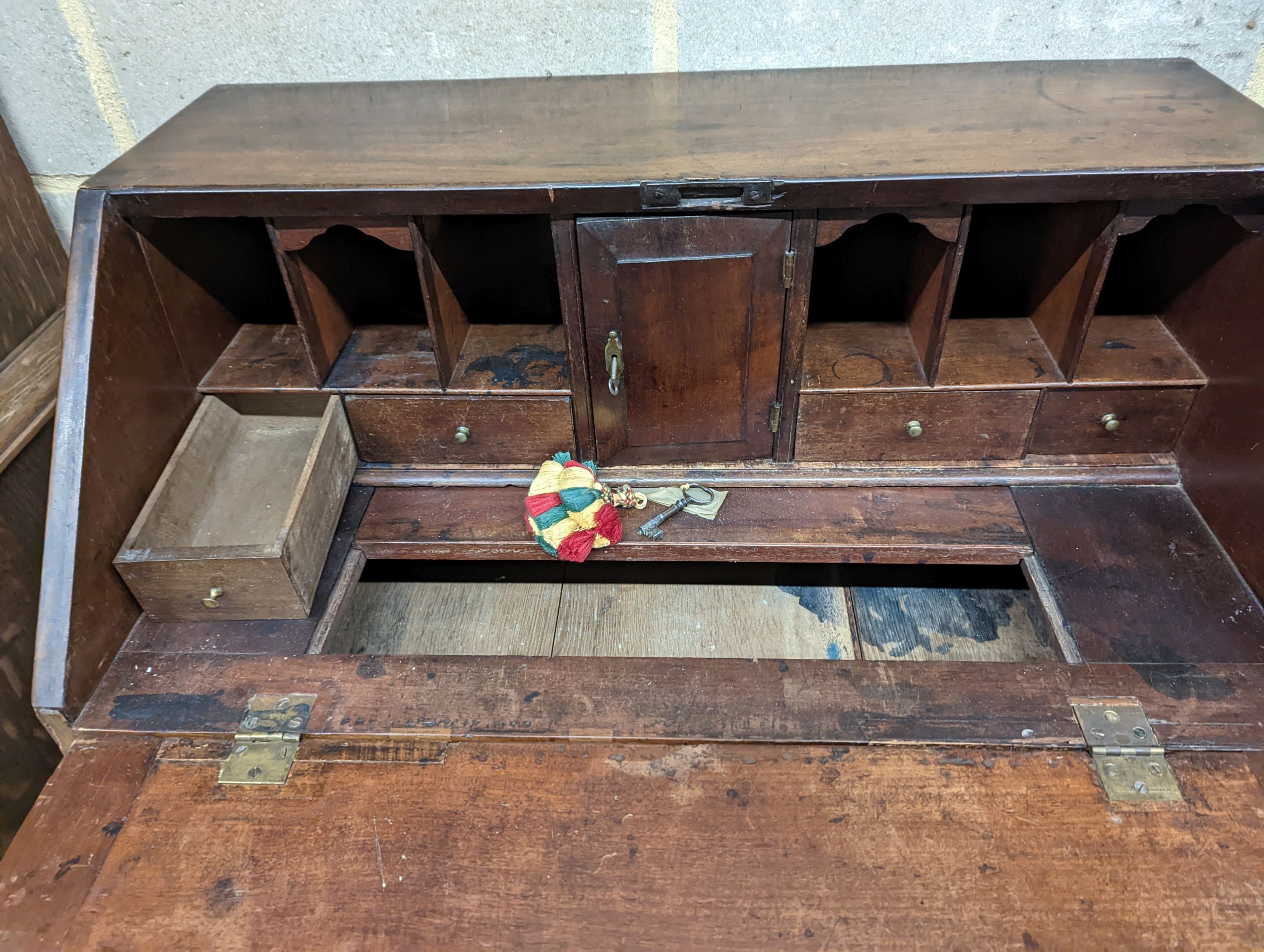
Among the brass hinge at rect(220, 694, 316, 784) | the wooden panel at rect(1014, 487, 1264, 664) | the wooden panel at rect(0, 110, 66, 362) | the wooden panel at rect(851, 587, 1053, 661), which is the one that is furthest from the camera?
the wooden panel at rect(851, 587, 1053, 661)

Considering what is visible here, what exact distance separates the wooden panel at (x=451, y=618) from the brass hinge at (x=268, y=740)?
1.71ft

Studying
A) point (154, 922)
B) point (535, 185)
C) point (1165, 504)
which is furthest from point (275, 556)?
point (1165, 504)

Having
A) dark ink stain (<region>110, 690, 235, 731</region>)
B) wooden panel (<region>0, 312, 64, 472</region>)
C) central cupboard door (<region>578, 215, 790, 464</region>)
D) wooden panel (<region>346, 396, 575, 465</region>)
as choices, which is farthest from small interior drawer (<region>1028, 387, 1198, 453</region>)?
wooden panel (<region>0, 312, 64, 472</region>)

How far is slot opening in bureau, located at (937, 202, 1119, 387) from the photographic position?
3.67 ft

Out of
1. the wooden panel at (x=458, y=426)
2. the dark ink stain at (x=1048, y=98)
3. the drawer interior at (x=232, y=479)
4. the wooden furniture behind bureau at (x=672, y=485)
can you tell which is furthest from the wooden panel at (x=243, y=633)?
the dark ink stain at (x=1048, y=98)

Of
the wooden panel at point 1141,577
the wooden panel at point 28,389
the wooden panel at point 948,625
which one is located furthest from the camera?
the wooden panel at point 948,625

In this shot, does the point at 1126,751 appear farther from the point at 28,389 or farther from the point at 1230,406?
the point at 28,389

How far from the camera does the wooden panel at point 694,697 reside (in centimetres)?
95

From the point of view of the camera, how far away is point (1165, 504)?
122 centimetres

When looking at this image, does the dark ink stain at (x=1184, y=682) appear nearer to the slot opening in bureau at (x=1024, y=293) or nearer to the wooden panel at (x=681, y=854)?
the wooden panel at (x=681, y=854)

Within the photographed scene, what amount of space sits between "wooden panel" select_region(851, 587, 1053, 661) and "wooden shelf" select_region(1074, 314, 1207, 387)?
1.54 ft

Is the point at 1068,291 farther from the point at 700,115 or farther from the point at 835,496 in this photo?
the point at 700,115

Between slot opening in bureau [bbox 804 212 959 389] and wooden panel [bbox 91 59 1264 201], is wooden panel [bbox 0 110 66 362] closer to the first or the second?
wooden panel [bbox 91 59 1264 201]

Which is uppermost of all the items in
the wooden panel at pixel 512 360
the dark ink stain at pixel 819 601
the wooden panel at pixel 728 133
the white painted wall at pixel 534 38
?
the white painted wall at pixel 534 38
